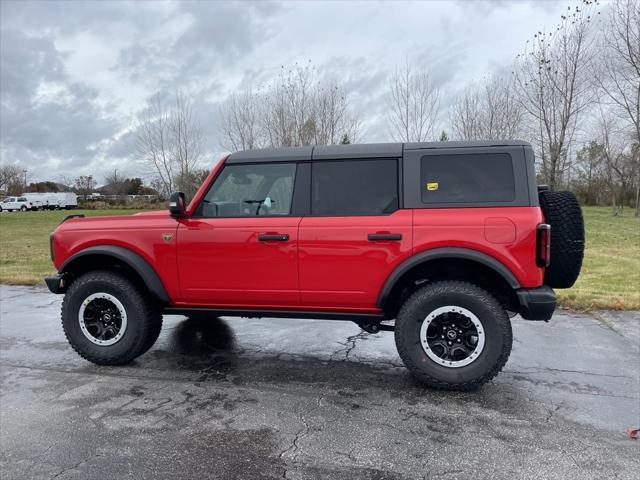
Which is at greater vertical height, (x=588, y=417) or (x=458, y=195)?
(x=458, y=195)

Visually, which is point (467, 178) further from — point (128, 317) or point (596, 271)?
point (596, 271)

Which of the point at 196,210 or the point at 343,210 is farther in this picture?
the point at 196,210

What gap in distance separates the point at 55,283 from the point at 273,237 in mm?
2276

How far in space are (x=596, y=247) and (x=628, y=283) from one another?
20.6ft

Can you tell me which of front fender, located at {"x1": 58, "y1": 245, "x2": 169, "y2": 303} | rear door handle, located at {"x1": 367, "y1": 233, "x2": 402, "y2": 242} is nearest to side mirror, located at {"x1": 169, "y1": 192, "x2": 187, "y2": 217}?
front fender, located at {"x1": 58, "y1": 245, "x2": 169, "y2": 303}

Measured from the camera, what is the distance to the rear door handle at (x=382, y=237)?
12.6 ft

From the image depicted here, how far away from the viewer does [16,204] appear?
6197 cm

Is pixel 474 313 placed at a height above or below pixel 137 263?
below

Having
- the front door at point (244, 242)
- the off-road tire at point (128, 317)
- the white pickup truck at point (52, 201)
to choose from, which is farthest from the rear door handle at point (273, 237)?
the white pickup truck at point (52, 201)

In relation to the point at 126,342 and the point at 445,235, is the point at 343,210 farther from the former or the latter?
the point at 126,342

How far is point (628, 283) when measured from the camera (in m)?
8.13

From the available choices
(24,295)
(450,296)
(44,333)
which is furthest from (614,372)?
(24,295)

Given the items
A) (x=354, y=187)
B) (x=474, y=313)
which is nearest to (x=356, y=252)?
(x=354, y=187)

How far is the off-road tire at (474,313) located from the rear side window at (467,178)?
0.69 metres
